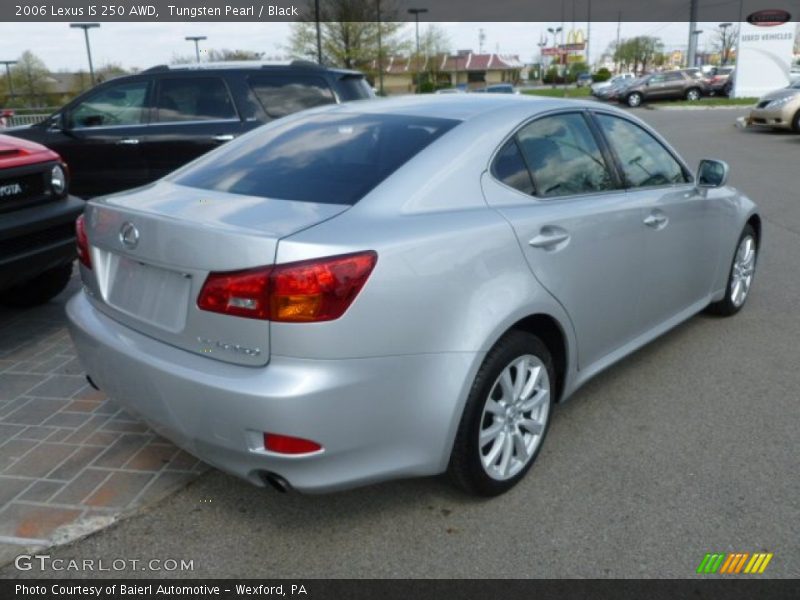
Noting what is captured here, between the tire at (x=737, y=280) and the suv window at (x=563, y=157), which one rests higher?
the suv window at (x=563, y=157)

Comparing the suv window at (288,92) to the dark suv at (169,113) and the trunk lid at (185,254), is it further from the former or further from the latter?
the trunk lid at (185,254)

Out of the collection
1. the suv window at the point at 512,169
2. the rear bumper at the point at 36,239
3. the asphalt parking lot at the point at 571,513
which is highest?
the suv window at the point at 512,169

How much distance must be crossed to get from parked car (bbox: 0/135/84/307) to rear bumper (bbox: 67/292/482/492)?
2.08m

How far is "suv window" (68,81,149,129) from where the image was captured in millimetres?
7742

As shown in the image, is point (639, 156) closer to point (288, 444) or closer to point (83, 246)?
point (288, 444)

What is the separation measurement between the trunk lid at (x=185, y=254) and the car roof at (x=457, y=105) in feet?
2.91

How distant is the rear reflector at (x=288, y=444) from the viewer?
2.34m

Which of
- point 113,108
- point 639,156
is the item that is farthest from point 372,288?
point 113,108

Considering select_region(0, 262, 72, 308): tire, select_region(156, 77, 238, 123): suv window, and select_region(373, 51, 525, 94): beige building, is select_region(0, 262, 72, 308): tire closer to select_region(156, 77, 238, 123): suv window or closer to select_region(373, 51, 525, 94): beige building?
select_region(156, 77, 238, 123): suv window

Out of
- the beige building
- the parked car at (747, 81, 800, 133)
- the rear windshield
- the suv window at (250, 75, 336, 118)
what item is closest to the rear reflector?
the rear windshield

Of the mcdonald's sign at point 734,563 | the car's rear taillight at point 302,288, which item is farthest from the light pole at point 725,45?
the car's rear taillight at point 302,288

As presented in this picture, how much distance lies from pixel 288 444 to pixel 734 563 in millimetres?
1611
